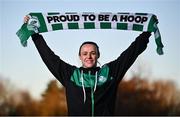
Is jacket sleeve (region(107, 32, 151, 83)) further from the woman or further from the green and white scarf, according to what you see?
the green and white scarf

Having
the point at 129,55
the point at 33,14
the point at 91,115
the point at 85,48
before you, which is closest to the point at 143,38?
the point at 129,55

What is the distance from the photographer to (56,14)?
8.00 ft

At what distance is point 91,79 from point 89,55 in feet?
0.49

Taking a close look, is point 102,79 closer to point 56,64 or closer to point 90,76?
point 90,76

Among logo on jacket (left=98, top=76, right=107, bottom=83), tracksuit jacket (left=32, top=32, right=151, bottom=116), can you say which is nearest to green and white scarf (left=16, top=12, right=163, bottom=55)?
tracksuit jacket (left=32, top=32, right=151, bottom=116)

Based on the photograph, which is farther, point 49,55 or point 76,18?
point 76,18

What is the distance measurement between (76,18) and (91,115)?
0.70m

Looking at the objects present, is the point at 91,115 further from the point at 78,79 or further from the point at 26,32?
the point at 26,32

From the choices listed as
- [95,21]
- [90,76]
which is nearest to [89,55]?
[90,76]

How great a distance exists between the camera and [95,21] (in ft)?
8.04

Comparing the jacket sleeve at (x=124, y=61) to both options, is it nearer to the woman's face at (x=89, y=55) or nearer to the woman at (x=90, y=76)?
the woman at (x=90, y=76)

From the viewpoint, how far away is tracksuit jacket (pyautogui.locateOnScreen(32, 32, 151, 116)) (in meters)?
2.14

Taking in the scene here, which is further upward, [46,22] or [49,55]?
[46,22]

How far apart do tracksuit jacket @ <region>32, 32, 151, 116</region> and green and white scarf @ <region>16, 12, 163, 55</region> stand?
165mm
